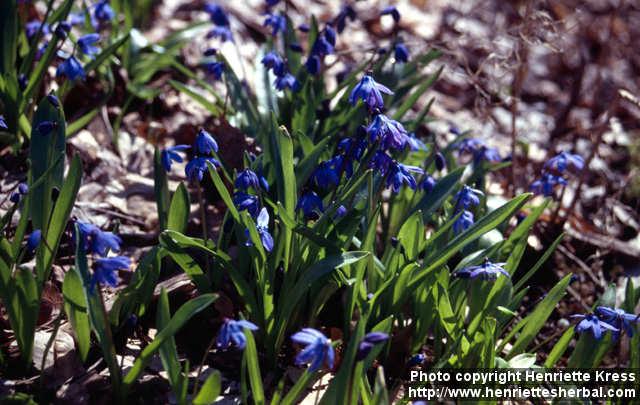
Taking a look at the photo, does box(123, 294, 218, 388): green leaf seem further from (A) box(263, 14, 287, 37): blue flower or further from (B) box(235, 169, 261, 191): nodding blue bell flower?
(A) box(263, 14, 287, 37): blue flower

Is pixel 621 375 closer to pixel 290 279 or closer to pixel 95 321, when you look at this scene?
pixel 290 279

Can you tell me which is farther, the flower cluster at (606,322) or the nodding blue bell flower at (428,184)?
the nodding blue bell flower at (428,184)

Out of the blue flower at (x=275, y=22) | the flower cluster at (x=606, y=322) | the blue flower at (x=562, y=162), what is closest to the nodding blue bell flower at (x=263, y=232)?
the flower cluster at (x=606, y=322)

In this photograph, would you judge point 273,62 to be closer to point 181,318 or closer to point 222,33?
point 222,33

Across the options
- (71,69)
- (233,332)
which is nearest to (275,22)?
(71,69)

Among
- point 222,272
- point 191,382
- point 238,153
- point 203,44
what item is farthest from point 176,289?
point 203,44

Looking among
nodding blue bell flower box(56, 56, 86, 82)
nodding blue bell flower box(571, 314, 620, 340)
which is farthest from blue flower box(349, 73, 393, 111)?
nodding blue bell flower box(56, 56, 86, 82)

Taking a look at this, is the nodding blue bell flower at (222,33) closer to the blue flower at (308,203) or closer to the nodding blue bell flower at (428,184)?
the nodding blue bell flower at (428,184)
